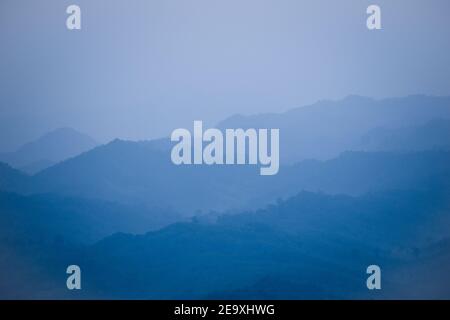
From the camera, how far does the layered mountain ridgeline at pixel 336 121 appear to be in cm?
329

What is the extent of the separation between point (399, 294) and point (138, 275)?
1.51m

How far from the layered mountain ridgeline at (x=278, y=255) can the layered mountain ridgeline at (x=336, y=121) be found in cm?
29

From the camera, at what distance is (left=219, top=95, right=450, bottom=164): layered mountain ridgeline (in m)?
3.29

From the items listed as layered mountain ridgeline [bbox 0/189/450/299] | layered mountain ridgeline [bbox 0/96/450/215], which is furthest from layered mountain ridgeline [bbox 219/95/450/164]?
layered mountain ridgeline [bbox 0/189/450/299]

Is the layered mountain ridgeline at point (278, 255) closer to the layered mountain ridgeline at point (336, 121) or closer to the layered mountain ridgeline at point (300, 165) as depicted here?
the layered mountain ridgeline at point (300, 165)

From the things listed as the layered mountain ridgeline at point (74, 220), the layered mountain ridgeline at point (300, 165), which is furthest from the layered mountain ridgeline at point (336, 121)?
the layered mountain ridgeline at point (74, 220)

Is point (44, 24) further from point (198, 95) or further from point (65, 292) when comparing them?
point (65, 292)

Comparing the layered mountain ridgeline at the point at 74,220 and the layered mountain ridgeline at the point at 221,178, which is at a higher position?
the layered mountain ridgeline at the point at 221,178

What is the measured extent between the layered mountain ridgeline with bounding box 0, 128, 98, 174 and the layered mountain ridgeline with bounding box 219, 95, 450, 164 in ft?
2.71

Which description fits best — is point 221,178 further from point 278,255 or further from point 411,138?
point 411,138

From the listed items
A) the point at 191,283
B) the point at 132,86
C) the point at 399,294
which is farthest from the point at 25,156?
the point at 399,294

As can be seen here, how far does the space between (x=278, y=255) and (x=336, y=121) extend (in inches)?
33.2

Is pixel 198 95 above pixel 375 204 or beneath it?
above

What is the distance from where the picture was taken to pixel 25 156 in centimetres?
332
